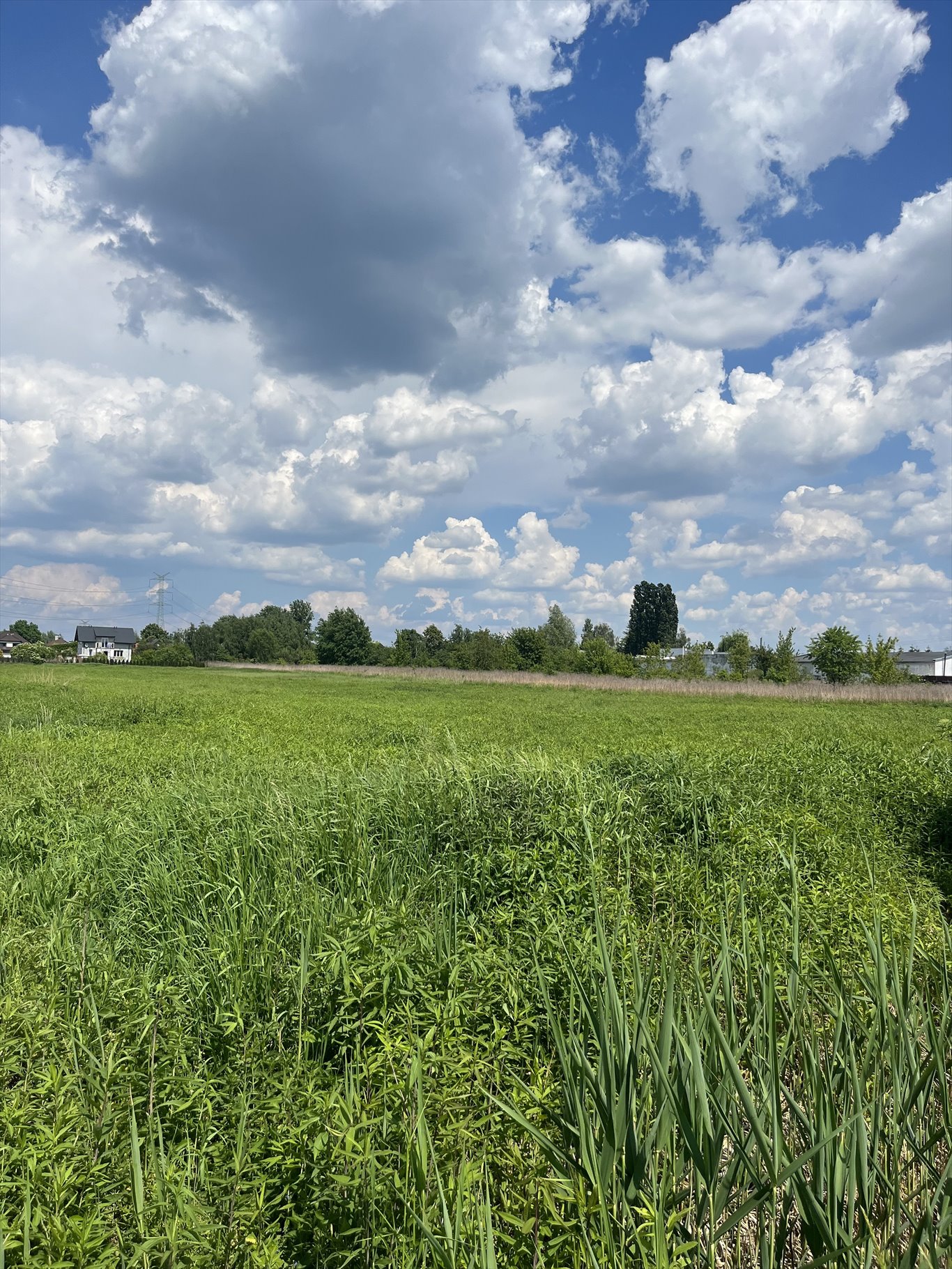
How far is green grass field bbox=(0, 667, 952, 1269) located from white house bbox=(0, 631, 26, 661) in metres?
145

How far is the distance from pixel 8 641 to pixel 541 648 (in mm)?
108907

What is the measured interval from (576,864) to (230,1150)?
3.32 metres

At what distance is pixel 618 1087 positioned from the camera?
2816 millimetres

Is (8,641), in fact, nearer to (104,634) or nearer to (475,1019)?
(104,634)

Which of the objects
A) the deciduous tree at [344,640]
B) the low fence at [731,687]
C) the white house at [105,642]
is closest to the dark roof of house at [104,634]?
the white house at [105,642]

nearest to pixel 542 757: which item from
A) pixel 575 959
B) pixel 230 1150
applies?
pixel 575 959

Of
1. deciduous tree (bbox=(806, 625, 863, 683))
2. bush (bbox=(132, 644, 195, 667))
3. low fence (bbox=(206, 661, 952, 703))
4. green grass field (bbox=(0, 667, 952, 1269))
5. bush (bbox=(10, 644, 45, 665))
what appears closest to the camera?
green grass field (bbox=(0, 667, 952, 1269))

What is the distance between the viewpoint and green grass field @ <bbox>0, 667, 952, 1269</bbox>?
2.63 metres

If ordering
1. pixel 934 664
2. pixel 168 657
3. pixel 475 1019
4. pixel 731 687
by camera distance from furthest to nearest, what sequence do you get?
pixel 168 657 < pixel 934 664 < pixel 731 687 < pixel 475 1019

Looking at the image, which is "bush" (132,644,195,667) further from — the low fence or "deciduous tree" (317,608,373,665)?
the low fence

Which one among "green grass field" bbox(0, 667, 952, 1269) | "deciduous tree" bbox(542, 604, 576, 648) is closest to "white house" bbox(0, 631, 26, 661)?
"deciduous tree" bbox(542, 604, 576, 648)

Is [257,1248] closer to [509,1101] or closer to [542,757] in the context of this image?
[509,1101]

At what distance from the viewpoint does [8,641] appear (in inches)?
5556

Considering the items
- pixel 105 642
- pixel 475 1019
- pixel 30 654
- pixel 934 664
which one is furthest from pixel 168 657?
pixel 475 1019
